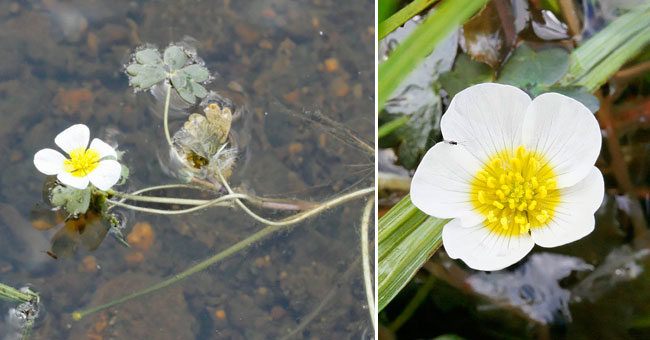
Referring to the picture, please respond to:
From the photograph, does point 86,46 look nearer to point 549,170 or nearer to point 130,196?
point 130,196

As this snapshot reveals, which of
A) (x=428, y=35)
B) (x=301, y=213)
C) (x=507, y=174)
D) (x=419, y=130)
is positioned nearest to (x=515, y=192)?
(x=507, y=174)

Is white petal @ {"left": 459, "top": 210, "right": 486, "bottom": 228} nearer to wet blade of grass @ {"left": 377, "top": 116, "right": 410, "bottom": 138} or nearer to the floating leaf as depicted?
wet blade of grass @ {"left": 377, "top": 116, "right": 410, "bottom": 138}

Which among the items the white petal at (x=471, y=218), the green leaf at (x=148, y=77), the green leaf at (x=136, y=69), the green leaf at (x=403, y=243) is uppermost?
the green leaf at (x=136, y=69)

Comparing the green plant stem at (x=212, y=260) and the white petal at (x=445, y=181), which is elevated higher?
the white petal at (x=445, y=181)

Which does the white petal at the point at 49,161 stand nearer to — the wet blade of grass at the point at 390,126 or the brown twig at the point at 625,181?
the wet blade of grass at the point at 390,126

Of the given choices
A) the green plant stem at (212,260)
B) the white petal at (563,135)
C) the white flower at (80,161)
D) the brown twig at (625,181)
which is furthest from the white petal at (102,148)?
the brown twig at (625,181)

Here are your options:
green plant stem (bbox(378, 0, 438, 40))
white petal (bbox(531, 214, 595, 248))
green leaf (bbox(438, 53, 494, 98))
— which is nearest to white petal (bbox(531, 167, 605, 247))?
white petal (bbox(531, 214, 595, 248))
